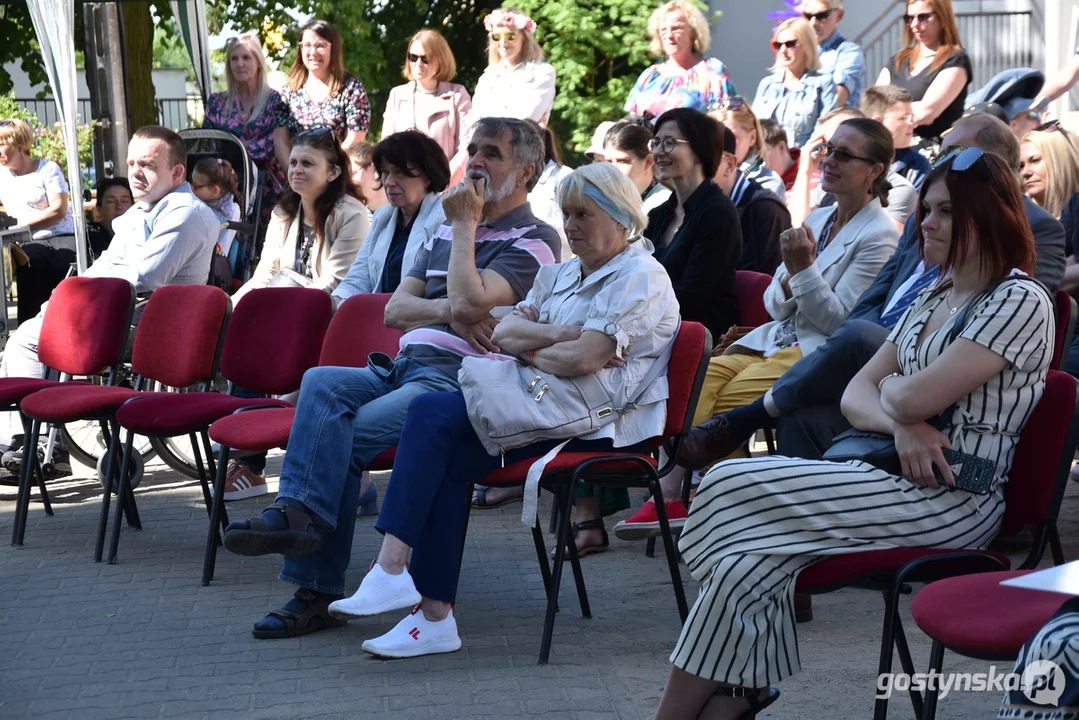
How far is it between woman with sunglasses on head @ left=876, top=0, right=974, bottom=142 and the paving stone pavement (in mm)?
2774

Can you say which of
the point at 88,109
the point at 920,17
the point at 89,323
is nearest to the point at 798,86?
the point at 920,17

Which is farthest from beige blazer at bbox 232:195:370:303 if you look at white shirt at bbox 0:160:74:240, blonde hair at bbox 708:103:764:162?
white shirt at bbox 0:160:74:240

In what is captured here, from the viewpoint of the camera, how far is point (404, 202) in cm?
554

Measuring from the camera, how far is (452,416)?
12.9 ft

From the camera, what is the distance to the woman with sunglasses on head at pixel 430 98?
28.9ft

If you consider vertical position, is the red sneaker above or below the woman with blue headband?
below

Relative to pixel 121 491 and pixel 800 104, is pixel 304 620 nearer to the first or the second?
pixel 121 491

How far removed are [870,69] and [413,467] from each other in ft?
36.9

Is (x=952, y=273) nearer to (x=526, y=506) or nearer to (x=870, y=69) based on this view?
(x=526, y=506)

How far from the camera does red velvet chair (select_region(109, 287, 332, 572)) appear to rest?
518 cm

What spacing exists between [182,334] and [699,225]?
226cm

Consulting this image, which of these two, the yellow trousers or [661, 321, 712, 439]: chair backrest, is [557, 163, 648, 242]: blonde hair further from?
the yellow trousers

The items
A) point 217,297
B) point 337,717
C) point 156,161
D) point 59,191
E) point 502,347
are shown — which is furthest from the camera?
point 59,191

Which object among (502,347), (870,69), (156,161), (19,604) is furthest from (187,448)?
(870,69)
